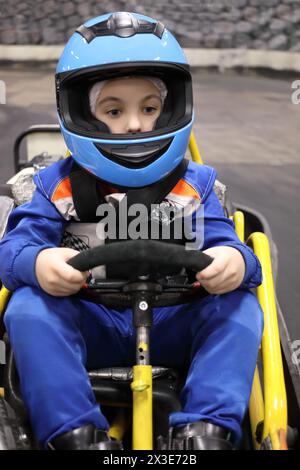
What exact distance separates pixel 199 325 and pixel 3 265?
1.08 feet

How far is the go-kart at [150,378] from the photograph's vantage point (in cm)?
81

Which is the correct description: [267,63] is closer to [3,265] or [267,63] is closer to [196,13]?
[196,13]

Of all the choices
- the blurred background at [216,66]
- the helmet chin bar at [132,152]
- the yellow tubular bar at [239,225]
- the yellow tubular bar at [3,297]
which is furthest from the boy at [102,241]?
the blurred background at [216,66]

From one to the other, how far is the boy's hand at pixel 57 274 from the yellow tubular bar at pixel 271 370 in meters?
0.35

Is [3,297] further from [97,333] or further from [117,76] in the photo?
[117,76]

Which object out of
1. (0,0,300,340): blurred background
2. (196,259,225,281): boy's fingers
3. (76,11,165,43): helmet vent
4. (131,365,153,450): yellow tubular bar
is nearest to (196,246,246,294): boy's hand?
(196,259,225,281): boy's fingers

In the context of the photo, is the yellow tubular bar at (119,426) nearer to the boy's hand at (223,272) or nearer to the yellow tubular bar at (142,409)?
the yellow tubular bar at (142,409)

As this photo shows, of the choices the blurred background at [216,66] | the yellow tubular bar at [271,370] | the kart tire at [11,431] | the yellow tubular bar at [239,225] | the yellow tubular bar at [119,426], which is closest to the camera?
the kart tire at [11,431]

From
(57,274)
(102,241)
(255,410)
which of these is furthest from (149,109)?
(255,410)

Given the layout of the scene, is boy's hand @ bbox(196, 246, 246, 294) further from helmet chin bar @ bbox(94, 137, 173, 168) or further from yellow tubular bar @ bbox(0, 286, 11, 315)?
yellow tubular bar @ bbox(0, 286, 11, 315)

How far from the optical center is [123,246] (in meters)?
0.80

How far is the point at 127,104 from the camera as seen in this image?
3.25ft

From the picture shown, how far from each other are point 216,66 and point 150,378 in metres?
4.25
